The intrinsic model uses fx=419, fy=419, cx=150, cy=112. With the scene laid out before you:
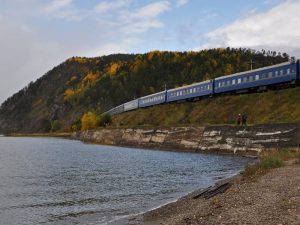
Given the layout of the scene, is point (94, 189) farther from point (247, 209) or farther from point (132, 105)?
point (132, 105)

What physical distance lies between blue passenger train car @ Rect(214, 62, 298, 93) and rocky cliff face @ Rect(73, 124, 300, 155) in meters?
9.52

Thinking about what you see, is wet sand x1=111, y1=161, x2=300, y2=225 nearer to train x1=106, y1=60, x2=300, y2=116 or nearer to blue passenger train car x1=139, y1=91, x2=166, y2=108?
train x1=106, y1=60, x2=300, y2=116

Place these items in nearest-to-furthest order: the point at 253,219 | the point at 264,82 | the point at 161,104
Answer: the point at 253,219 → the point at 264,82 → the point at 161,104

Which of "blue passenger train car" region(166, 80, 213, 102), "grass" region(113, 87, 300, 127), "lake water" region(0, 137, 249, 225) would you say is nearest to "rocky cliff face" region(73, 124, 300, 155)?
"grass" region(113, 87, 300, 127)

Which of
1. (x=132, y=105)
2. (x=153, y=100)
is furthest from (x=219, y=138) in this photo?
(x=132, y=105)

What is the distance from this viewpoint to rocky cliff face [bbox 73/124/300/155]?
4409 centimetres

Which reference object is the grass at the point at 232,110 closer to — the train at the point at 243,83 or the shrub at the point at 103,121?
the train at the point at 243,83

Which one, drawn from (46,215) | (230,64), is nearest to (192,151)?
(46,215)

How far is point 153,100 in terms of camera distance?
98.2m

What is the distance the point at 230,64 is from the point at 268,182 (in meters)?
161

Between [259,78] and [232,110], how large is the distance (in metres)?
9.30

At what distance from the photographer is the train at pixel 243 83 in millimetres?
53188

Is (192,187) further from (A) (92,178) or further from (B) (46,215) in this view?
(B) (46,215)

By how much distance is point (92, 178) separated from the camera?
3200 cm
